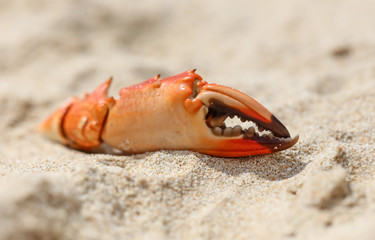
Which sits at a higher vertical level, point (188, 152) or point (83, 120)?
point (83, 120)

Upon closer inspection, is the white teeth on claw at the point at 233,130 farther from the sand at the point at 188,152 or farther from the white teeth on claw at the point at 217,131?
the sand at the point at 188,152

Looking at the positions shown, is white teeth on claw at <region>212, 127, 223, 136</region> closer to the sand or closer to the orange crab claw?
the sand

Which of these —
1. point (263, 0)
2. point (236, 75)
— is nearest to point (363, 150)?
point (236, 75)

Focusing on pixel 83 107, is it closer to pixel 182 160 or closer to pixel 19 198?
pixel 182 160

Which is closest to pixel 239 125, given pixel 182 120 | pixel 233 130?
pixel 233 130

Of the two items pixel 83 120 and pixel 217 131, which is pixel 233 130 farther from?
pixel 83 120

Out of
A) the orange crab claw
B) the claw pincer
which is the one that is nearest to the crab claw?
the claw pincer
